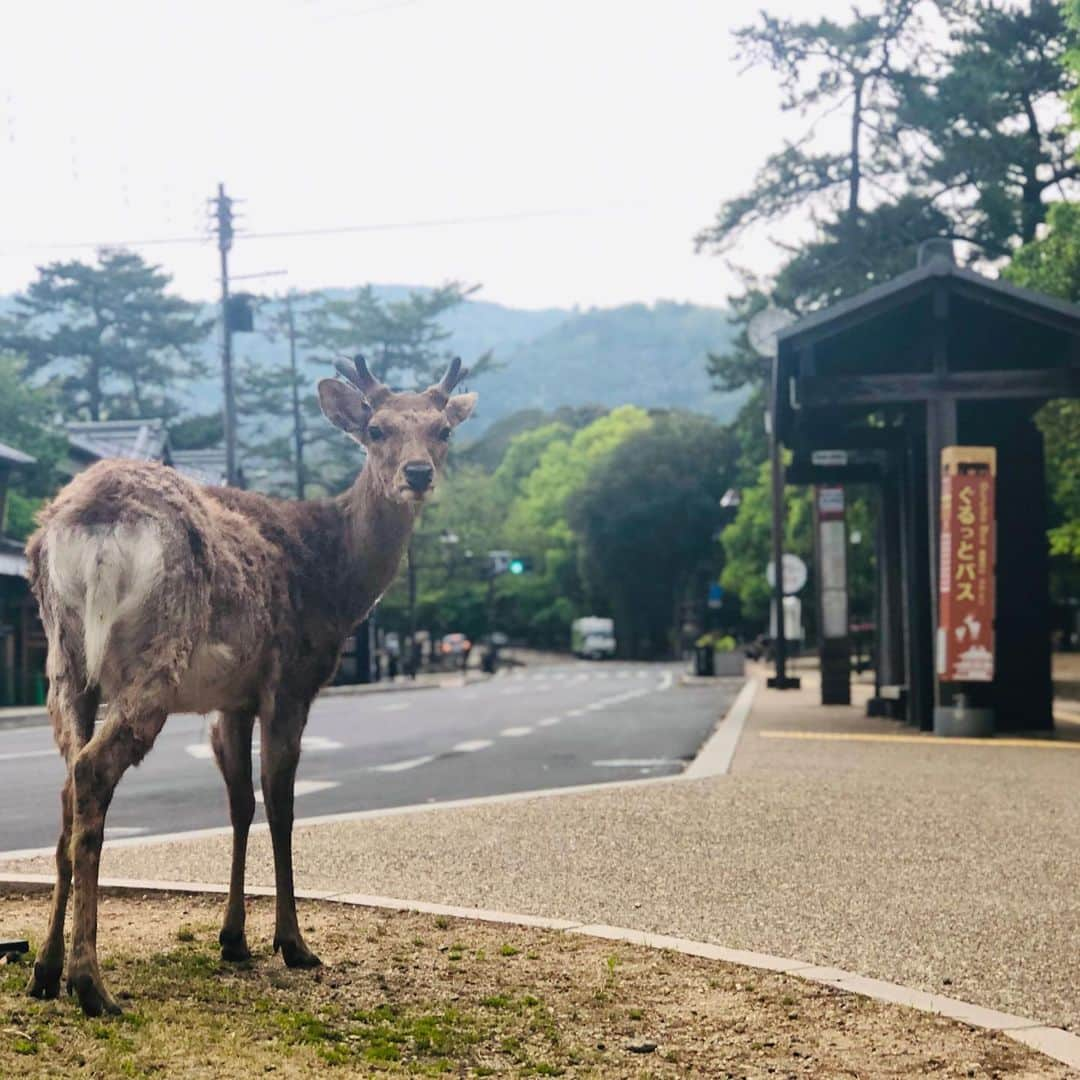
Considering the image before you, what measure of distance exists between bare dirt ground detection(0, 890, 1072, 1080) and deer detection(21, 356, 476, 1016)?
0.87 feet

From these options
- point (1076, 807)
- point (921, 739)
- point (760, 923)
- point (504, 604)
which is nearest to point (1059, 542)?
point (921, 739)

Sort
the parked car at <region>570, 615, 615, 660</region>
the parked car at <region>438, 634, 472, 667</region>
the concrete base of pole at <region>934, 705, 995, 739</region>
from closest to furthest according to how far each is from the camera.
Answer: the concrete base of pole at <region>934, 705, 995, 739</region> < the parked car at <region>438, 634, 472, 667</region> < the parked car at <region>570, 615, 615, 660</region>

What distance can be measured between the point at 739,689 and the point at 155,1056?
3526 centimetres

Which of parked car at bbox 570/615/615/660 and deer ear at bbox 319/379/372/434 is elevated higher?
deer ear at bbox 319/379/372/434

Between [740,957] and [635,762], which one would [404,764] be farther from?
[740,957]

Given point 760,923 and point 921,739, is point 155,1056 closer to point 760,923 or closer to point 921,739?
point 760,923

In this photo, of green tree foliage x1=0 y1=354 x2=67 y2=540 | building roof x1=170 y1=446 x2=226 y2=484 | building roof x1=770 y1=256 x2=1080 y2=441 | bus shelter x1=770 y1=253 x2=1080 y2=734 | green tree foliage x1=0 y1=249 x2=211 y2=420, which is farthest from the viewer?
green tree foliage x1=0 y1=249 x2=211 y2=420

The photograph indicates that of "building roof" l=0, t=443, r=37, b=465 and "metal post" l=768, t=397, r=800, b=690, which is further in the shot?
"metal post" l=768, t=397, r=800, b=690

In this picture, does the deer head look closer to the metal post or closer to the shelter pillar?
the shelter pillar

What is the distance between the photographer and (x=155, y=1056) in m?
4.56

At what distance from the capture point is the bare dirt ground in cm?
468

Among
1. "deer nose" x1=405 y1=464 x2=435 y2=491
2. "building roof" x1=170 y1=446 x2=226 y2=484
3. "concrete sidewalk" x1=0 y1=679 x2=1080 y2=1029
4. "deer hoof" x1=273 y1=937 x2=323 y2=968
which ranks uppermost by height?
"building roof" x1=170 y1=446 x2=226 y2=484

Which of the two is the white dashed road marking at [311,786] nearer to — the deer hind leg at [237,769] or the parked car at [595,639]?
the deer hind leg at [237,769]

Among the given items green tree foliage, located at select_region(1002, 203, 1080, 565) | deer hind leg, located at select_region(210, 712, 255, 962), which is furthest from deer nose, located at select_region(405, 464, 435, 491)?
green tree foliage, located at select_region(1002, 203, 1080, 565)
